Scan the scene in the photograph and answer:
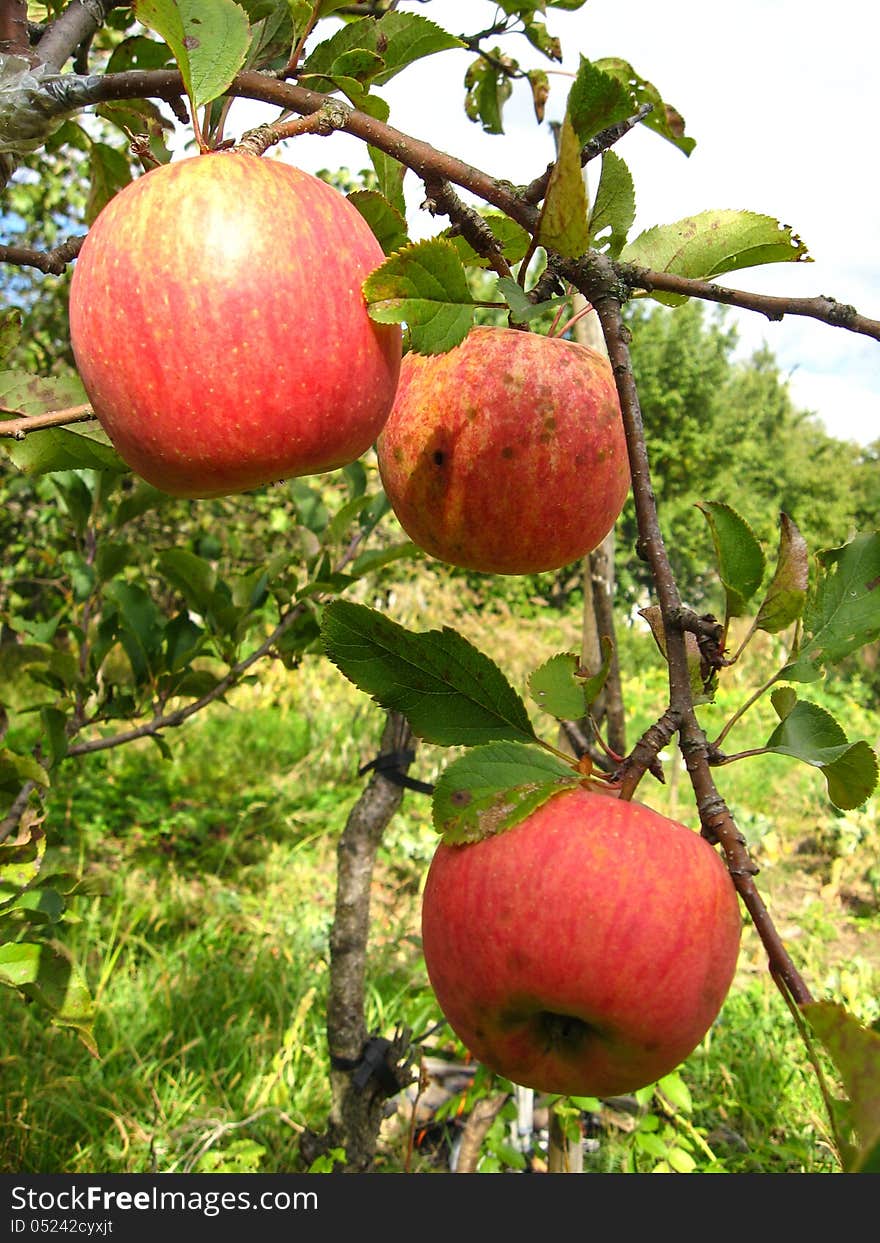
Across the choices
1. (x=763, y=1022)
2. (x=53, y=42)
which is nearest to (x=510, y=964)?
(x=53, y=42)

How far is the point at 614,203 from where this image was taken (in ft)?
1.83

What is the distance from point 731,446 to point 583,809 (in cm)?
1318

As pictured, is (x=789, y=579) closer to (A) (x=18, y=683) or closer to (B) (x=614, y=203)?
(B) (x=614, y=203)

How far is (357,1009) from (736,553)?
969 mm

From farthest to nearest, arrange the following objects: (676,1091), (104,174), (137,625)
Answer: (676,1091)
(137,625)
(104,174)

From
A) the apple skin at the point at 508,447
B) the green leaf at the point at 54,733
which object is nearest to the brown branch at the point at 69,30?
the apple skin at the point at 508,447

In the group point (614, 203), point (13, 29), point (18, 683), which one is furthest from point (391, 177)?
point (18, 683)

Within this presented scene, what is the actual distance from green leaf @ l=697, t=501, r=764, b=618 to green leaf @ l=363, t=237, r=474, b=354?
19 cm

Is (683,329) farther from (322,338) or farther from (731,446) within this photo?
(322,338)

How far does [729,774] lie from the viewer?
4.78 metres

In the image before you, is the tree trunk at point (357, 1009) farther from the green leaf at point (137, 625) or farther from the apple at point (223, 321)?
the apple at point (223, 321)

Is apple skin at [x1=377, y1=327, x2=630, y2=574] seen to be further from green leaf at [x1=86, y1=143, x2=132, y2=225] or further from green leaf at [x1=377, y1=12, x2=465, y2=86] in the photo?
green leaf at [x1=86, y1=143, x2=132, y2=225]

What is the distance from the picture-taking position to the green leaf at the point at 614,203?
539 mm

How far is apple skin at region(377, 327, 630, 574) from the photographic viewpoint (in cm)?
65
